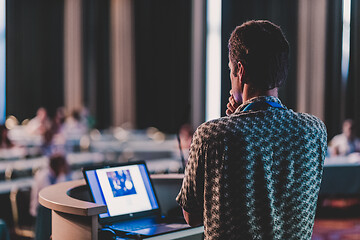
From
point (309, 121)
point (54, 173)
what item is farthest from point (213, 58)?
point (309, 121)

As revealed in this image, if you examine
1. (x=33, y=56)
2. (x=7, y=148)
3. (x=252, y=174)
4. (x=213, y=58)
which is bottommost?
(x=7, y=148)

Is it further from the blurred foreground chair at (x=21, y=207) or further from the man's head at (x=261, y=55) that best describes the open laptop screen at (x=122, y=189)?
the blurred foreground chair at (x=21, y=207)

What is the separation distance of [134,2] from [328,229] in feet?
25.6

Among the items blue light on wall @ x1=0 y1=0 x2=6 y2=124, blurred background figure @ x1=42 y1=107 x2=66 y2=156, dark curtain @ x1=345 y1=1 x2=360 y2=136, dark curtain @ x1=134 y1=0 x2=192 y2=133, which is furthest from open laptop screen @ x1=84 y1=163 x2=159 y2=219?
blue light on wall @ x1=0 y1=0 x2=6 y2=124

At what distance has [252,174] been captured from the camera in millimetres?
1208

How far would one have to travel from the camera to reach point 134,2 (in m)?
11.1

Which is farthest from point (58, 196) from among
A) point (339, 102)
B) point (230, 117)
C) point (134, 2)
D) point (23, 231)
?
point (134, 2)

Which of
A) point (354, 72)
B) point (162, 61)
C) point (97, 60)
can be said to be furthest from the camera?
→ point (97, 60)

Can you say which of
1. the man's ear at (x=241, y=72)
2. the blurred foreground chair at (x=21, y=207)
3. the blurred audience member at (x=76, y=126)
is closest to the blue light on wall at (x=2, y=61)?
the blurred audience member at (x=76, y=126)

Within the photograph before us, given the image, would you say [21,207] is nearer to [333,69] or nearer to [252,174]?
[252,174]

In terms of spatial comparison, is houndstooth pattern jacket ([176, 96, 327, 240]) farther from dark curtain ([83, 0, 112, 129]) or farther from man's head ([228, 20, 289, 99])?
dark curtain ([83, 0, 112, 129])

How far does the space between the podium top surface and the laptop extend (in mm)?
128

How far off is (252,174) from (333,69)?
5.89 metres

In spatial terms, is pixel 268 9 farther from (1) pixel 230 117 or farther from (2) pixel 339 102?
(1) pixel 230 117
